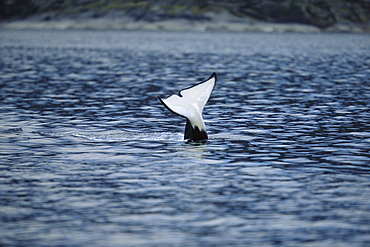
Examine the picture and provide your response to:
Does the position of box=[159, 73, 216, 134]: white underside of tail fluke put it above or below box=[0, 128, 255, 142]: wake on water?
above

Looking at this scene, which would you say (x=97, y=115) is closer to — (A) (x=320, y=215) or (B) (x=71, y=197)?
(B) (x=71, y=197)

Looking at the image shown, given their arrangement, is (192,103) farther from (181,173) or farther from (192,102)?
(181,173)

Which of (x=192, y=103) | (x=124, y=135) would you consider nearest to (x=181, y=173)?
(x=192, y=103)

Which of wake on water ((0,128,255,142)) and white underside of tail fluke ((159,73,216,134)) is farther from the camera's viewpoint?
wake on water ((0,128,255,142))

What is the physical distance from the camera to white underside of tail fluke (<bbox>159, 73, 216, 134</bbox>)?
78.3 feet

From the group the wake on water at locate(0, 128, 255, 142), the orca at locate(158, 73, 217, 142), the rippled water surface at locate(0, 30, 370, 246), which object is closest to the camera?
the rippled water surface at locate(0, 30, 370, 246)

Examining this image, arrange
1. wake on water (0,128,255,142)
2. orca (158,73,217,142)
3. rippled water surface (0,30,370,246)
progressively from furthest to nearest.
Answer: wake on water (0,128,255,142) → orca (158,73,217,142) → rippled water surface (0,30,370,246)

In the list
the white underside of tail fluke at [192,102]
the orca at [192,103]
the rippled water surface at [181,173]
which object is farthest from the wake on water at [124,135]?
the white underside of tail fluke at [192,102]

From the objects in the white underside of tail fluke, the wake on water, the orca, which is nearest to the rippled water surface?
the wake on water

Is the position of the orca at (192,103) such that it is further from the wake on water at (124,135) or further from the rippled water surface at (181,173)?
the wake on water at (124,135)

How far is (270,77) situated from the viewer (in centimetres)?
5941

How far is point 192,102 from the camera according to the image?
2430cm

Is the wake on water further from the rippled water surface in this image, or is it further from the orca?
the orca

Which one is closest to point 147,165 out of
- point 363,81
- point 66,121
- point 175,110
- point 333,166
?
point 175,110
